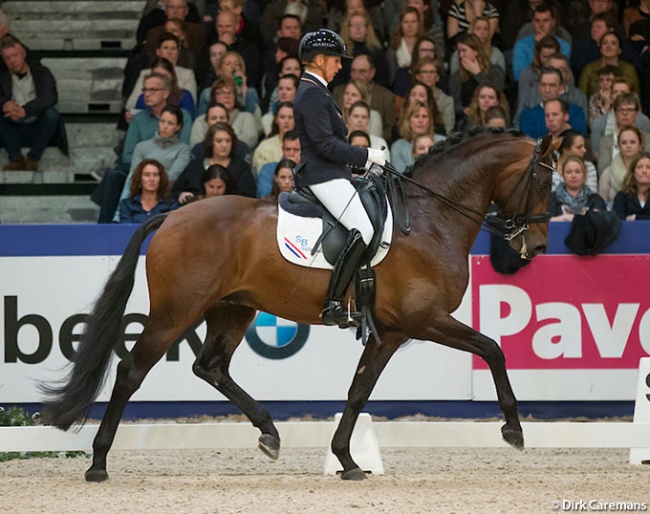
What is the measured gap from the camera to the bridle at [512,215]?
25.5ft

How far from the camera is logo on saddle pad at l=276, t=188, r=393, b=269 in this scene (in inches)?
301

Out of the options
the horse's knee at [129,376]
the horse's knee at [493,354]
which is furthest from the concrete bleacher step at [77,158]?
the horse's knee at [493,354]

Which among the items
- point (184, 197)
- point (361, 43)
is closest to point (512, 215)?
point (184, 197)

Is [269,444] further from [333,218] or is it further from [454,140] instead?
[454,140]

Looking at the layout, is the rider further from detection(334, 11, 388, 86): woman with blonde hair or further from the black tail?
detection(334, 11, 388, 86): woman with blonde hair

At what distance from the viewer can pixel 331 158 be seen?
754 cm

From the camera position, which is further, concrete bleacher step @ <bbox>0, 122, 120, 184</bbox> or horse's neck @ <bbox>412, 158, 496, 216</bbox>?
concrete bleacher step @ <bbox>0, 122, 120, 184</bbox>

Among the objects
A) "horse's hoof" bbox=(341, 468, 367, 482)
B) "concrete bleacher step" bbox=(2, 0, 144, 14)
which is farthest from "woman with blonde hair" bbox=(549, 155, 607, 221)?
"concrete bleacher step" bbox=(2, 0, 144, 14)

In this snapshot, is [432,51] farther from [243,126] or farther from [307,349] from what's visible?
[307,349]

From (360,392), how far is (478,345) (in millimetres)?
808

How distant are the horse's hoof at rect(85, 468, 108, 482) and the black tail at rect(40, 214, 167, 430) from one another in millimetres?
329

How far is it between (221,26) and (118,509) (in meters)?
7.13

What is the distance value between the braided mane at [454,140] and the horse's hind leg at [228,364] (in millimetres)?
1387

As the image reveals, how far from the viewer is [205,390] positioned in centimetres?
1013
